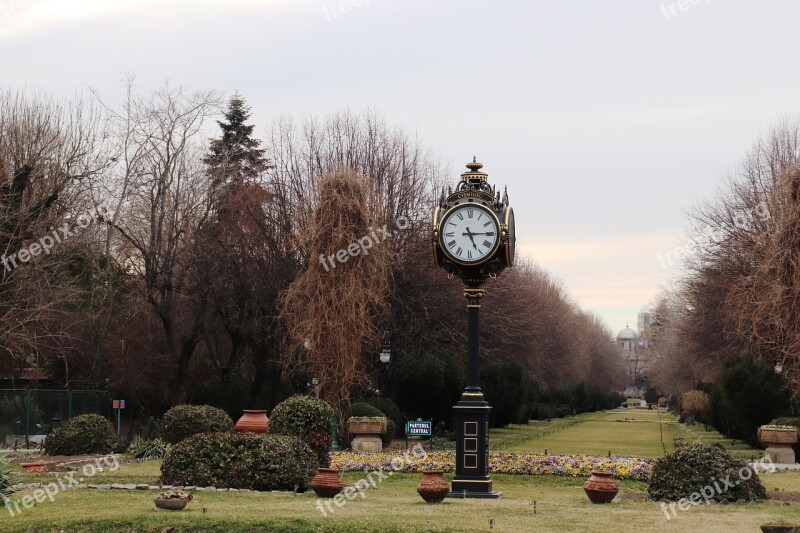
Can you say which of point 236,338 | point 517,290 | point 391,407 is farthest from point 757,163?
point 236,338

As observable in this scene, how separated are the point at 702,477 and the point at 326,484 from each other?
5.93 meters

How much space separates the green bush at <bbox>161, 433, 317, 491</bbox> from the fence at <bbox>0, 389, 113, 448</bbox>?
1652 centimetres

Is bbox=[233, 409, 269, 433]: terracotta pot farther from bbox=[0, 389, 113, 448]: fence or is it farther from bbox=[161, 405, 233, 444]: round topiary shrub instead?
bbox=[0, 389, 113, 448]: fence

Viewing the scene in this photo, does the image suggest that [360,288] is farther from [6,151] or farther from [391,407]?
[6,151]

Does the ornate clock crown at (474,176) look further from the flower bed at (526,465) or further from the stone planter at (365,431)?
the stone planter at (365,431)

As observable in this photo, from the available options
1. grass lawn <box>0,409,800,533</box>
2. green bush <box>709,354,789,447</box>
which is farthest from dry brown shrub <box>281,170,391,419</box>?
green bush <box>709,354,789,447</box>

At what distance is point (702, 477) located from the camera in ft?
55.0

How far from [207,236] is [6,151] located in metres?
10.2

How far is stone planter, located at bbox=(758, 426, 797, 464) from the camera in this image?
92.0 feet

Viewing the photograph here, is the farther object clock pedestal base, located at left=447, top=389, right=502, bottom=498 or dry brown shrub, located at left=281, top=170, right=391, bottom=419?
dry brown shrub, located at left=281, top=170, right=391, bottom=419

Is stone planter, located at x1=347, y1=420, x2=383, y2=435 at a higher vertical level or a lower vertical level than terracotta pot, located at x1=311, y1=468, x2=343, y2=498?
higher

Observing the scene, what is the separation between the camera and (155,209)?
3997cm

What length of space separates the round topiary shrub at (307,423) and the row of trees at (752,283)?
49.7 ft

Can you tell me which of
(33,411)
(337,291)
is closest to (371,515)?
(337,291)
